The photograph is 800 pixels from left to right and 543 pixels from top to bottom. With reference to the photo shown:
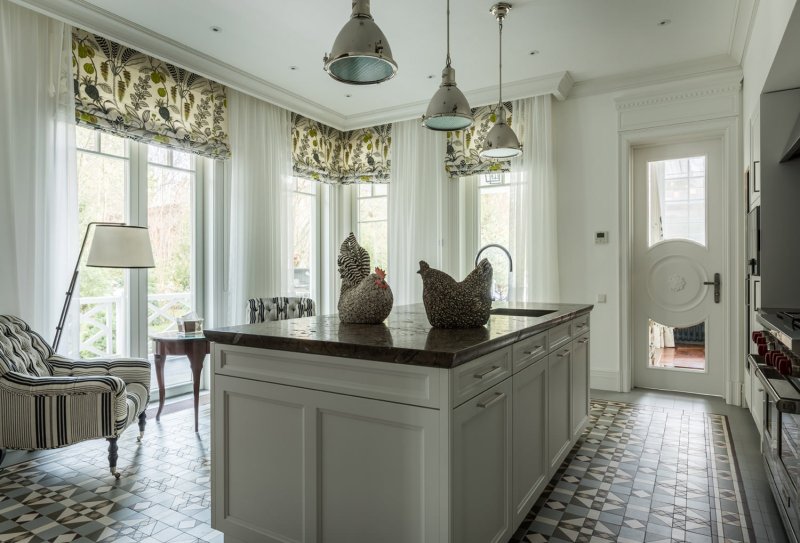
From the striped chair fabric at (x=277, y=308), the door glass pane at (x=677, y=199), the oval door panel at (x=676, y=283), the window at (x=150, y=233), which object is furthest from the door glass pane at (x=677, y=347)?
the window at (x=150, y=233)

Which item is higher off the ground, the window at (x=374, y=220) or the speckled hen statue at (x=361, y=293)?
the window at (x=374, y=220)

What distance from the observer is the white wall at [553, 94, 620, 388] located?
475 centimetres

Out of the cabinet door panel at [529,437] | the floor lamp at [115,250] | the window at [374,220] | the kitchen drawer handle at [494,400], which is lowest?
the cabinet door panel at [529,437]

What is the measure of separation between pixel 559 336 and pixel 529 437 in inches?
25.1

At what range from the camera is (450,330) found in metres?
2.04

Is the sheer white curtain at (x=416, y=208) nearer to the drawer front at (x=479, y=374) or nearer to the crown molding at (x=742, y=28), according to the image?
the crown molding at (x=742, y=28)

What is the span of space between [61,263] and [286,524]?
2.71 meters

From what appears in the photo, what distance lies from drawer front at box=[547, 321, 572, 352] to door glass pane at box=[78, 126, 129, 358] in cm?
341

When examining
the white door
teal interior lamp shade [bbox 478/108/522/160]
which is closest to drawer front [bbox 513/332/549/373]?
teal interior lamp shade [bbox 478/108/522/160]

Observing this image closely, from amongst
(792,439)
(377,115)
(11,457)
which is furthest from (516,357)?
(377,115)

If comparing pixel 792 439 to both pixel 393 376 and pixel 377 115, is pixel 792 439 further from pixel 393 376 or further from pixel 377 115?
pixel 377 115

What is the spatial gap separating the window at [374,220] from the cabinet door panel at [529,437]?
3.94 m

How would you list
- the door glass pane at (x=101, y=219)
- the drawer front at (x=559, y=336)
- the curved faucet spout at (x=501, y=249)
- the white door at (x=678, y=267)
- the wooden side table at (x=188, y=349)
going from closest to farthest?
the drawer front at (x=559, y=336)
the wooden side table at (x=188, y=349)
the door glass pane at (x=101, y=219)
the white door at (x=678, y=267)
the curved faucet spout at (x=501, y=249)

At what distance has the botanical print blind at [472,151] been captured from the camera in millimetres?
5258
